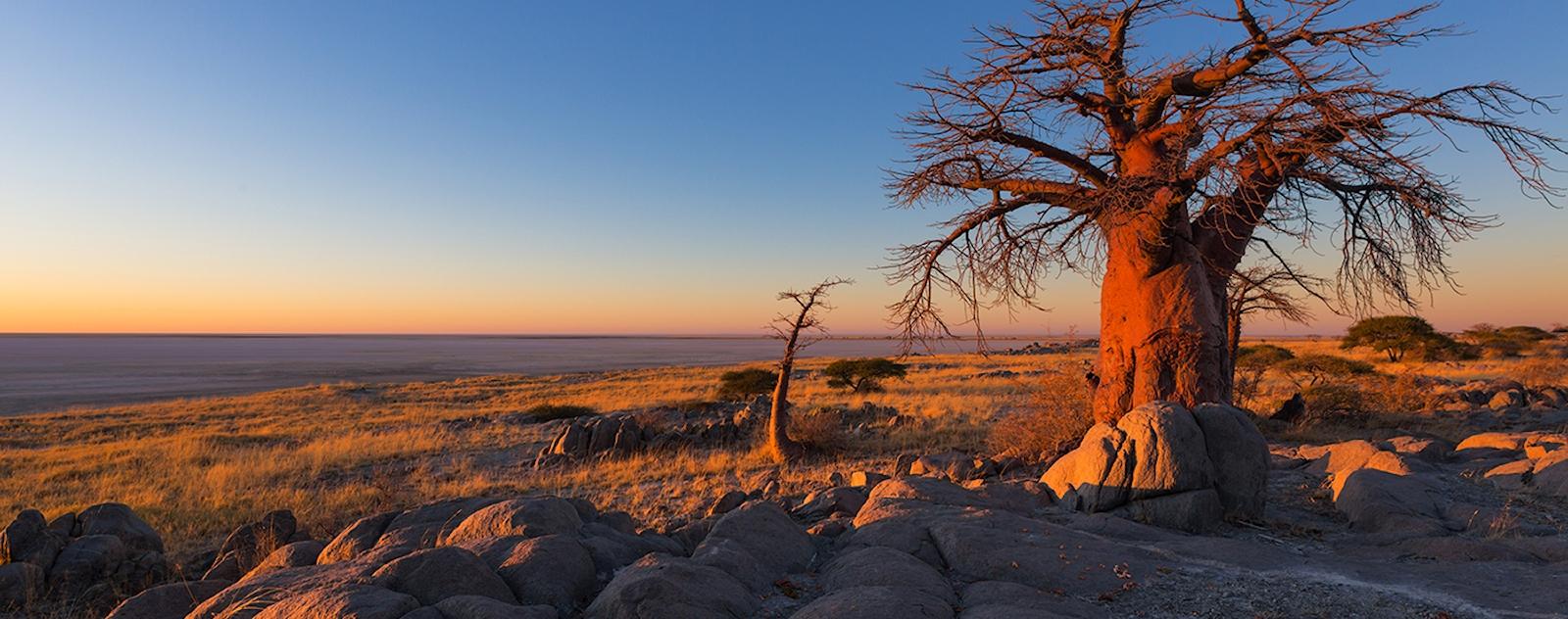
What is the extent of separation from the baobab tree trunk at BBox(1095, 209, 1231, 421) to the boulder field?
4.64 feet

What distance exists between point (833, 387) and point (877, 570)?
27.2 metres

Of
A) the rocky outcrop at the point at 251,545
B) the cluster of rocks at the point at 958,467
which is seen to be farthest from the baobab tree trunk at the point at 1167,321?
the rocky outcrop at the point at 251,545

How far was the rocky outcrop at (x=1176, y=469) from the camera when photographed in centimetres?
592

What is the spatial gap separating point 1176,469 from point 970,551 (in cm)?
252

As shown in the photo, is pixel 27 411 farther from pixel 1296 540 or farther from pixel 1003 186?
pixel 1296 540

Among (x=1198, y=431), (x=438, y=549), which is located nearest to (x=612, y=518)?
(x=438, y=549)

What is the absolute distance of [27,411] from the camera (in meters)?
27.3

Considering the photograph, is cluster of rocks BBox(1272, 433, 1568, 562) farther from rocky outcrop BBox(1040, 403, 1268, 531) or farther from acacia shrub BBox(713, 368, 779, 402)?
acacia shrub BBox(713, 368, 779, 402)

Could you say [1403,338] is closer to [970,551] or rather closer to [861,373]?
[861,373]

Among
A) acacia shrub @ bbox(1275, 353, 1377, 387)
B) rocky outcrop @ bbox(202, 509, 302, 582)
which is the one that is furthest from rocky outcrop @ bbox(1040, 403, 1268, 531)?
acacia shrub @ bbox(1275, 353, 1377, 387)

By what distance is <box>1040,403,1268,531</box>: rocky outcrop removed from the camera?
19.4ft

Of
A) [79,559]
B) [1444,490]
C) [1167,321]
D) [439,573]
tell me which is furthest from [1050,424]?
[79,559]

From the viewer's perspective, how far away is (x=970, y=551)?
4.47 metres

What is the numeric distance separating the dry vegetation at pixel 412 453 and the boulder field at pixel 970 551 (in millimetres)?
3097
